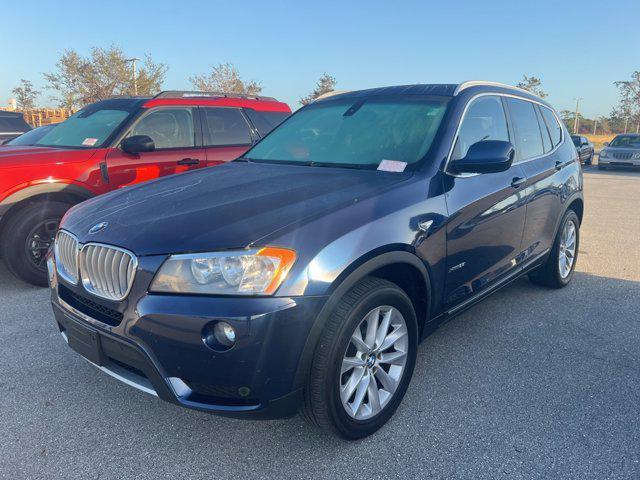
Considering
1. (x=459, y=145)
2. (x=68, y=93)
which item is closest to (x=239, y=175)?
(x=459, y=145)

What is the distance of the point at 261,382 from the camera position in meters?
2.03

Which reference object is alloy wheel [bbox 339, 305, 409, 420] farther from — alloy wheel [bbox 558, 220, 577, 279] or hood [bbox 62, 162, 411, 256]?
alloy wheel [bbox 558, 220, 577, 279]

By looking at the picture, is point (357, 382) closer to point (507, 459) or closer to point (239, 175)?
point (507, 459)

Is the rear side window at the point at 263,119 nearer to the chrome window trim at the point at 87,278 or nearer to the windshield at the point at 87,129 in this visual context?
the windshield at the point at 87,129

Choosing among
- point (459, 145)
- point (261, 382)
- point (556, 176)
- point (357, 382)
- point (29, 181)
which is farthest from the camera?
point (29, 181)

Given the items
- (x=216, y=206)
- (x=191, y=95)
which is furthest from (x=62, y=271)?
(x=191, y=95)

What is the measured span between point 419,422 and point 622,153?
20393 millimetres

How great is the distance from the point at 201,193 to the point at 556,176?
9.93 feet

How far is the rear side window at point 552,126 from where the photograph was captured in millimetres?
4465

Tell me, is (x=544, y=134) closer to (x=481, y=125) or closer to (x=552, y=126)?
(x=552, y=126)

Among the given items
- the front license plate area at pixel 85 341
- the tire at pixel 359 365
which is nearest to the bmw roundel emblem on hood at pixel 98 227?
the front license plate area at pixel 85 341

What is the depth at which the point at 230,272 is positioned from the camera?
6.71ft

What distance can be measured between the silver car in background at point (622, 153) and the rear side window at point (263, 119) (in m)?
17.5

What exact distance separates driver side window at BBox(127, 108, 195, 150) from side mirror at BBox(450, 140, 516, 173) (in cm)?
360
